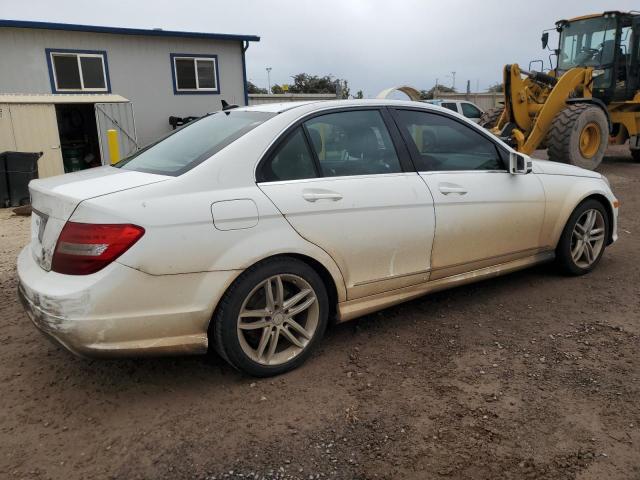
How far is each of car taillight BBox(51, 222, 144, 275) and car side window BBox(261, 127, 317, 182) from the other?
2.66 ft

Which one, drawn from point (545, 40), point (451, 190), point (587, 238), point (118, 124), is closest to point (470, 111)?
point (545, 40)

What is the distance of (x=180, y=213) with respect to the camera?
256 cm

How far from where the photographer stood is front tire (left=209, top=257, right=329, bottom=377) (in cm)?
274

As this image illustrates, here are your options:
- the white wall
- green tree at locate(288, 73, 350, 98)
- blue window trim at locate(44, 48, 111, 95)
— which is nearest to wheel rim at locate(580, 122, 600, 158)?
the white wall

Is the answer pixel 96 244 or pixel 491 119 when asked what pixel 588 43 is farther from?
pixel 96 244

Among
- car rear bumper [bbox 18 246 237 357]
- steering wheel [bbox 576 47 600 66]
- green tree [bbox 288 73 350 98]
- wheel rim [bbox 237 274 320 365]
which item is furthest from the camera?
green tree [bbox 288 73 350 98]

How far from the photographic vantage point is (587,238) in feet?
14.8

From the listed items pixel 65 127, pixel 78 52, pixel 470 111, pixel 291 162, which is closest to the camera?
pixel 291 162

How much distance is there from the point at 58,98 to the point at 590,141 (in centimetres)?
1219

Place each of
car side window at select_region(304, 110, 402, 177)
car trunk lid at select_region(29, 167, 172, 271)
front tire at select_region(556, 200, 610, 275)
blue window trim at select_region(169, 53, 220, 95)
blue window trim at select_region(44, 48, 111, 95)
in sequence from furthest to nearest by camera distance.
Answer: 1. blue window trim at select_region(169, 53, 220, 95)
2. blue window trim at select_region(44, 48, 111, 95)
3. front tire at select_region(556, 200, 610, 275)
4. car side window at select_region(304, 110, 402, 177)
5. car trunk lid at select_region(29, 167, 172, 271)

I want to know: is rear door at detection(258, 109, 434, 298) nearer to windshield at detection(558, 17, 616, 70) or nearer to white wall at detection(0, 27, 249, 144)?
windshield at detection(558, 17, 616, 70)

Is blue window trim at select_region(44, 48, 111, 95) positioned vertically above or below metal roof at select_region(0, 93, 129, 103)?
above

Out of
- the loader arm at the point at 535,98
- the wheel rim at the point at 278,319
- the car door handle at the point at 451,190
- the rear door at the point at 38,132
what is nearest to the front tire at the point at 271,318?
the wheel rim at the point at 278,319

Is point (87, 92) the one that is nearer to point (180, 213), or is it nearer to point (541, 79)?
point (541, 79)
